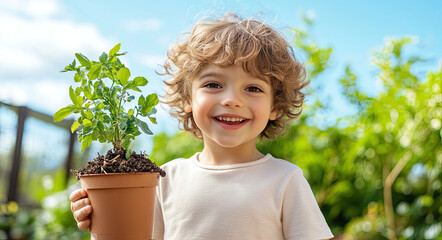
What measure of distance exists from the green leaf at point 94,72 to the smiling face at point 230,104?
422mm

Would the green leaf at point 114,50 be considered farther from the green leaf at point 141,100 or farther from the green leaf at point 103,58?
the green leaf at point 141,100

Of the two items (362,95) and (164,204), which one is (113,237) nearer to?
(164,204)

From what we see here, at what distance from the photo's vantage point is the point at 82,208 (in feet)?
4.91

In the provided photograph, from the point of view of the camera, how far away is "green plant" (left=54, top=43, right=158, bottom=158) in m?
1.51

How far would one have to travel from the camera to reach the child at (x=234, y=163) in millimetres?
1663

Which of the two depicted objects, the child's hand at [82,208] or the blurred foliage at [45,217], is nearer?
the child's hand at [82,208]

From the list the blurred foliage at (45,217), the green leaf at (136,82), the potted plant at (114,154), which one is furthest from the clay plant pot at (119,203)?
the blurred foliage at (45,217)

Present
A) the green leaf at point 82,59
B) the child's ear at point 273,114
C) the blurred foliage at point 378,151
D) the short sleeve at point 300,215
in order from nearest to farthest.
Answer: the green leaf at point 82,59 → the short sleeve at point 300,215 → the child's ear at point 273,114 → the blurred foliage at point 378,151

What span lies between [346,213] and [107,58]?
4.38 m

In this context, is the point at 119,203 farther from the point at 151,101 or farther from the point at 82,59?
the point at 82,59

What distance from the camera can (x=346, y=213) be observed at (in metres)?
5.26

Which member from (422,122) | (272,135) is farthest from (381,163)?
(272,135)

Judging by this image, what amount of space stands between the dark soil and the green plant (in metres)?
0.05

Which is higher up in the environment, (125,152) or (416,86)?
(416,86)
